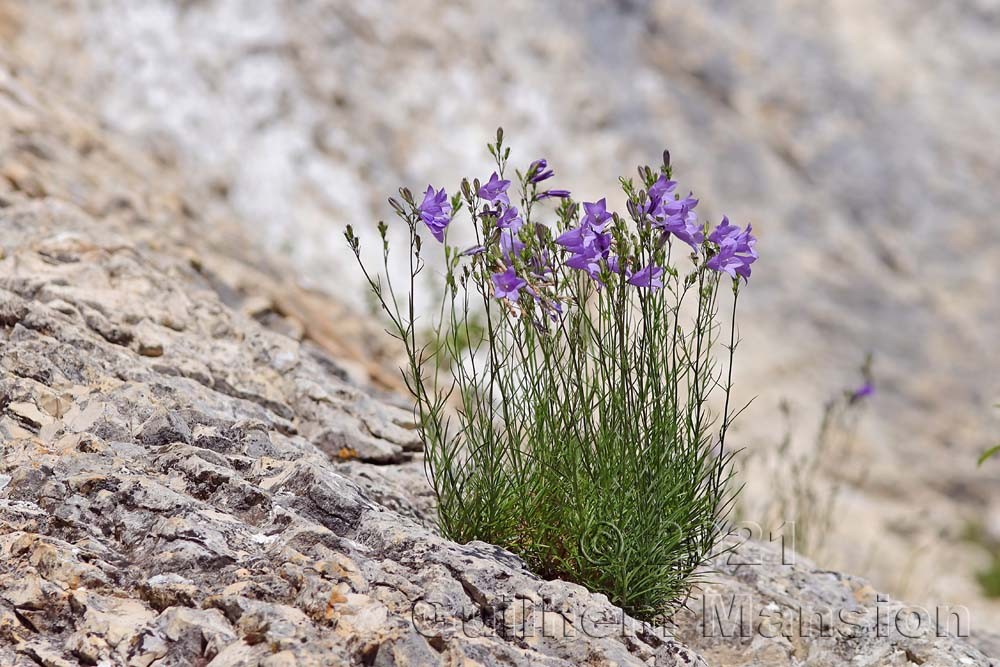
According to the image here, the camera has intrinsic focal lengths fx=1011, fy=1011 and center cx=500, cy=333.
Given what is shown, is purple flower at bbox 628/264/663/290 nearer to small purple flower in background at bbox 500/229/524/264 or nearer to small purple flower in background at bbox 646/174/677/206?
small purple flower in background at bbox 646/174/677/206

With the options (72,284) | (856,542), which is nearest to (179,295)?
(72,284)

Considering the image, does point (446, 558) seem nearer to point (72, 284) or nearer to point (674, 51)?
point (72, 284)

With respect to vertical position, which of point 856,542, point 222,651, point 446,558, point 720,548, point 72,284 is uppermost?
point 856,542

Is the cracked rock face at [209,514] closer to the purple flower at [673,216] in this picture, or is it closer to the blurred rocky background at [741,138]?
the purple flower at [673,216]

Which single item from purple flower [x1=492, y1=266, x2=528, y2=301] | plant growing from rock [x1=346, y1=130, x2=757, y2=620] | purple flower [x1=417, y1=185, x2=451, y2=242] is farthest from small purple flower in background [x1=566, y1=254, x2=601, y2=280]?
purple flower [x1=417, y1=185, x2=451, y2=242]

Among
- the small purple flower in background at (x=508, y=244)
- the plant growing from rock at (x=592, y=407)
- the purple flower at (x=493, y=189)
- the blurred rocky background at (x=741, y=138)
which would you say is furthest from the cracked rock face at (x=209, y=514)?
the blurred rocky background at (x=741, y=138)

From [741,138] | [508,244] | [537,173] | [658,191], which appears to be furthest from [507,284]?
[741,138]

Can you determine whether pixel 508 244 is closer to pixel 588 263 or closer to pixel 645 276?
pixel 588 263
